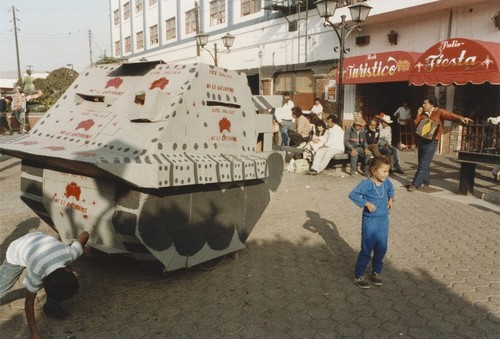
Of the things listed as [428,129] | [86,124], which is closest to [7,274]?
[86,124]

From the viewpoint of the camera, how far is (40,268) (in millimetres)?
3014

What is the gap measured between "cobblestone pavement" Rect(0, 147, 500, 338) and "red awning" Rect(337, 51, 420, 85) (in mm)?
8148

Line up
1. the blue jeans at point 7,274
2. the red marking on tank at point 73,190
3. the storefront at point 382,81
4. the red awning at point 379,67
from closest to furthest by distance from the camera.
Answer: the blue jeans at point 7,274, the red marking on tank at point 73,190, the red awning at point 379,67, the storefront at point 382,81

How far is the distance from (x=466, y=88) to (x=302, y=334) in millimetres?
12514

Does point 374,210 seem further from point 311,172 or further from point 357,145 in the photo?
point 357,145

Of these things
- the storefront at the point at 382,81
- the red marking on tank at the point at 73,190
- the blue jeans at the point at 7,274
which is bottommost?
the blue jeans at the point at 7,274

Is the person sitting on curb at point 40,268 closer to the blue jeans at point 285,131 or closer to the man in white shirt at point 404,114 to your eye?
the blue jeans at point 285,131

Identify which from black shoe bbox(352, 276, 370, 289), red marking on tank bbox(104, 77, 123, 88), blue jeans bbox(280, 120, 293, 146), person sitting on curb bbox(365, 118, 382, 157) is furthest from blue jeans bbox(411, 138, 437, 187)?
blue jeans bbox(280, 120, 293, 146)

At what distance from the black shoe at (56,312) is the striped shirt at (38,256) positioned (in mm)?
456

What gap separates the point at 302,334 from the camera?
325cm

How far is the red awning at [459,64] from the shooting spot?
1070 cm

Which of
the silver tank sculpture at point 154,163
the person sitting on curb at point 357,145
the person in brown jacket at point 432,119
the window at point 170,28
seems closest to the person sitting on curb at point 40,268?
the silver tank sculpture at point 154,163

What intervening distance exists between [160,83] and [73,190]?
1.30 m

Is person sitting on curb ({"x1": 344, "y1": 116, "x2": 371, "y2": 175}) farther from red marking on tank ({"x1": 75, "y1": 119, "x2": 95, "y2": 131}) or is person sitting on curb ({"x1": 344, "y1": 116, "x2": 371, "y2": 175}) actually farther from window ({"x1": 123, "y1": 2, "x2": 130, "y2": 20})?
window ({"x1": 123, "y1": 2, "x2": 130, "y2": 20})
